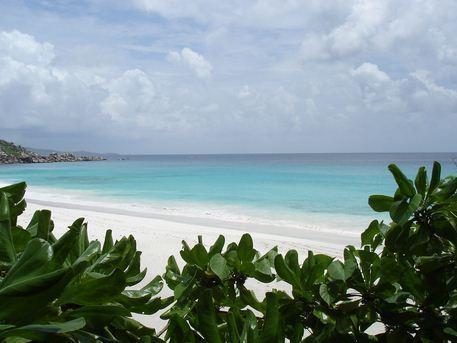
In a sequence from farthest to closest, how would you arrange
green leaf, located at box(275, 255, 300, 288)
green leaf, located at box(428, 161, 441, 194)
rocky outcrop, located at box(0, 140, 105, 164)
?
1. rocky outcrop, located at box(0, 140, 105, 164)
2. green leaf, located at box(428, 161, 441, 194)
3. green leaf, located at box(275, 255, 300, 288)

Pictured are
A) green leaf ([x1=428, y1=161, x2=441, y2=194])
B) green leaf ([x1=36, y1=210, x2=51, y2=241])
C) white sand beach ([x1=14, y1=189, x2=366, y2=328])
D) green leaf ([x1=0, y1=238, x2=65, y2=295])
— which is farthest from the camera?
white sand beach ([x1=14, y1=189, x2=366, y2=328])

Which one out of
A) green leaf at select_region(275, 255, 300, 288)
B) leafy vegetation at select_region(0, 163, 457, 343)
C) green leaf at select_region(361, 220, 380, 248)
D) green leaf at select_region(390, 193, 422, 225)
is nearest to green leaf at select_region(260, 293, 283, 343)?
leafy vegetation at select_region(0, 163, 457, 343)

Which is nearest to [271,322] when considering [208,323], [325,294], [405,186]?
[208,323]

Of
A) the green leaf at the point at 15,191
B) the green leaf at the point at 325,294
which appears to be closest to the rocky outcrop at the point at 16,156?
the green leaf at the point at 15,191

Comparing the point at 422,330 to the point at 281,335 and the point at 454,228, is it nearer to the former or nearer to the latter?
the point at 454,228

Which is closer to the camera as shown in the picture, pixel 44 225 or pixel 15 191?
pixel 44 225

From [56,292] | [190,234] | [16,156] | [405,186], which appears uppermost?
[405,186]

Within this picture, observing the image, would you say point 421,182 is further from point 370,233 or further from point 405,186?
point 370,233

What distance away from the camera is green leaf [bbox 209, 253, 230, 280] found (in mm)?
870

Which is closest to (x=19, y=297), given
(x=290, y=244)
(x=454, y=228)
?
(x=454, y=228)

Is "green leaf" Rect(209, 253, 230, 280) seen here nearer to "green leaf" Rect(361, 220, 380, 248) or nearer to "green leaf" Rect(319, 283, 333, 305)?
"green leaf" Rect(319, 283, 333, 305)

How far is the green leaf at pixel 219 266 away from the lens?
2.86 ft

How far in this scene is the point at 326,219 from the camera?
13477 mm

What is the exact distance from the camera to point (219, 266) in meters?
0.88
